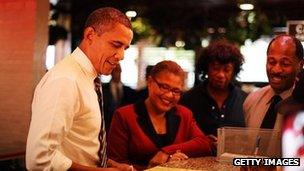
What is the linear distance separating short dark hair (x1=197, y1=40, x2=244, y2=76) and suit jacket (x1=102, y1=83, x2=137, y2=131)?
1.91 m

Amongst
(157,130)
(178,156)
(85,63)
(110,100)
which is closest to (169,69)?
(157,130)

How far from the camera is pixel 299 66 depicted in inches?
93.4

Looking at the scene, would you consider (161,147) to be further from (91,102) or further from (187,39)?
(187,39)

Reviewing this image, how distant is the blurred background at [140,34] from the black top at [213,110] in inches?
88.9

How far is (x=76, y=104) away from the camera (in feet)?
5.33

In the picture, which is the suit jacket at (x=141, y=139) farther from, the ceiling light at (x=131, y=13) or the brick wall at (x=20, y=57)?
the ceiling light at (x=131, y=13)

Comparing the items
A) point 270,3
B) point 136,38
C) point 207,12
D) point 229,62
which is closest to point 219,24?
point 207,12

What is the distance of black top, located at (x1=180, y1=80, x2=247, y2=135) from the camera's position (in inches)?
106

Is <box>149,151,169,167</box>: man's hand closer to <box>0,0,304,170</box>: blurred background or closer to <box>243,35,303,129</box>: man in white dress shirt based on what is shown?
<box>243,35,303,129</box>: man in white dress shirt

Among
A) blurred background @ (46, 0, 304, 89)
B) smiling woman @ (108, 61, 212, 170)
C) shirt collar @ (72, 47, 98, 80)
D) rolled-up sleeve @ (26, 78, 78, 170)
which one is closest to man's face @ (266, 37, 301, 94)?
smiling woman @ (108, 61, 212, 170)

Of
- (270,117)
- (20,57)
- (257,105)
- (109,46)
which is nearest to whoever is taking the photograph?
(109,46)

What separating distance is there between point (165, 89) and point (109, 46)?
19.7 inches

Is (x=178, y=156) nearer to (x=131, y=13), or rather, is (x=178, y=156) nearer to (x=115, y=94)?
(x=115, y=94)

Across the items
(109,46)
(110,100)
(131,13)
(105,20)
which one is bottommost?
(110,100)
